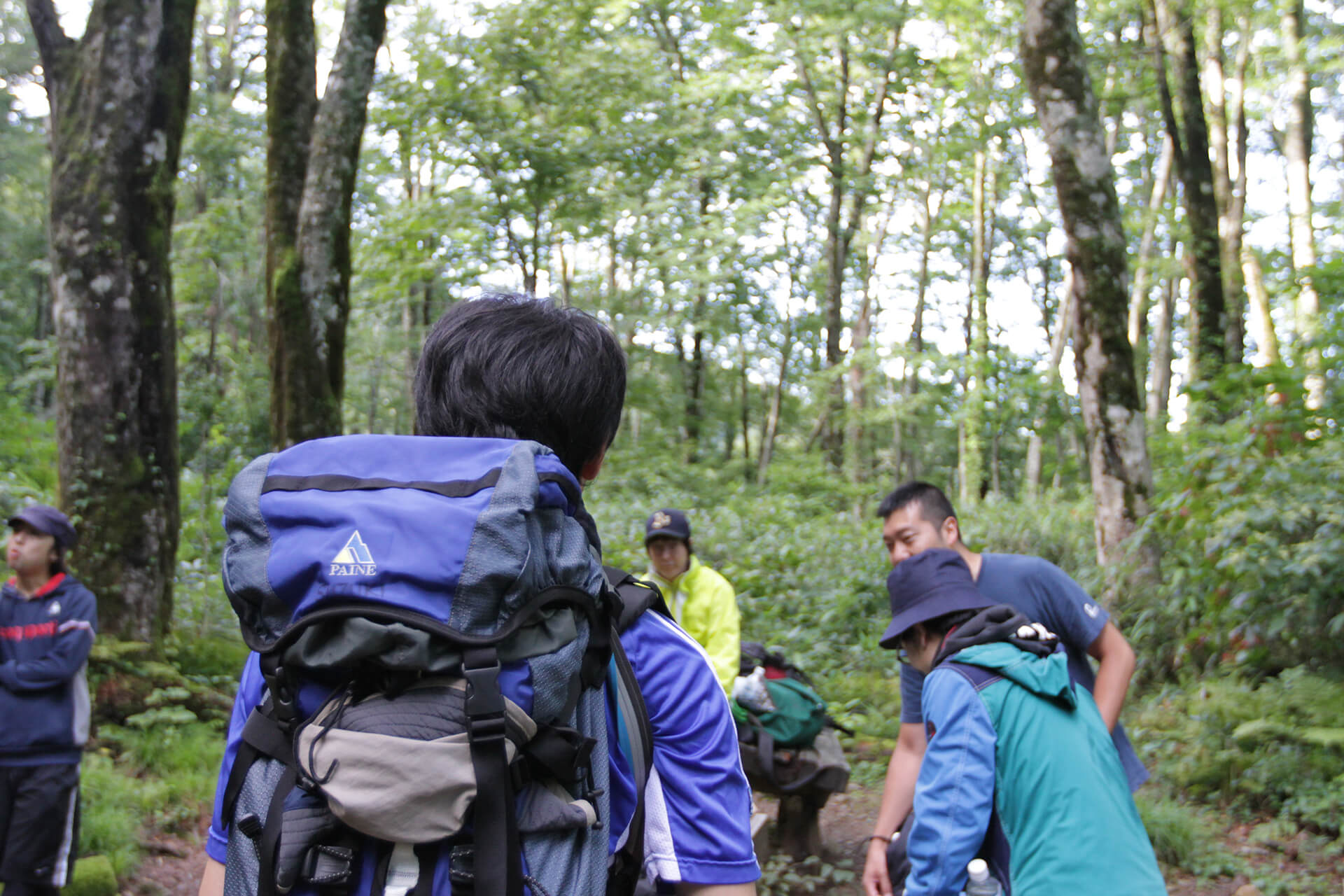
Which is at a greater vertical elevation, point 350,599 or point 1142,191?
point 1142,191

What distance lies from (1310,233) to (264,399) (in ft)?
56.7

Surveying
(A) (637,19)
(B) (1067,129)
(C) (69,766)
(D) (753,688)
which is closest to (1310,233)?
(B) (1067,129)

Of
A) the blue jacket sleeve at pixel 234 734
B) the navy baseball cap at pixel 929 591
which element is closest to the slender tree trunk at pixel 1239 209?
the navy baseball cap at pixel 929 591

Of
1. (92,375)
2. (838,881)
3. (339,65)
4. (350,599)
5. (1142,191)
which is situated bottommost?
(838,881)

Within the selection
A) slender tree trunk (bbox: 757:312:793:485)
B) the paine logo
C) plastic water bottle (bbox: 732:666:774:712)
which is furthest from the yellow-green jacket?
slender tree trunk (bbox: 757:312:793:485)

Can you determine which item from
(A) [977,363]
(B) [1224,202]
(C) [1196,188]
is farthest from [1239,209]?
(A) [977,363]

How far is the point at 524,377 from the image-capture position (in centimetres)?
154

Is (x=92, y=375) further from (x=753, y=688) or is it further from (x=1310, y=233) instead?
(x=1310, y=233)

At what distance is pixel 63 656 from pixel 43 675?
12cm

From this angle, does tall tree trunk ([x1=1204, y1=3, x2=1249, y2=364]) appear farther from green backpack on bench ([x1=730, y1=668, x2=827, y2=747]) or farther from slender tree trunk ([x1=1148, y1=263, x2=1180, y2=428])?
slender tree trunk ([x1=1148, y1=263, x2=1180, y2=428])

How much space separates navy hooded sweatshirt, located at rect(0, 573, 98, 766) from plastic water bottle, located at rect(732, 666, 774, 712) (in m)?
3.45

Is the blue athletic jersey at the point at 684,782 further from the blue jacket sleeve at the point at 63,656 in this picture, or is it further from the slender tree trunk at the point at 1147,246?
the slender tree trunk at the point at 1147,246

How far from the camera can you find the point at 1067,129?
8.22m

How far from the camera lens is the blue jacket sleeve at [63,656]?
434 centimetres
